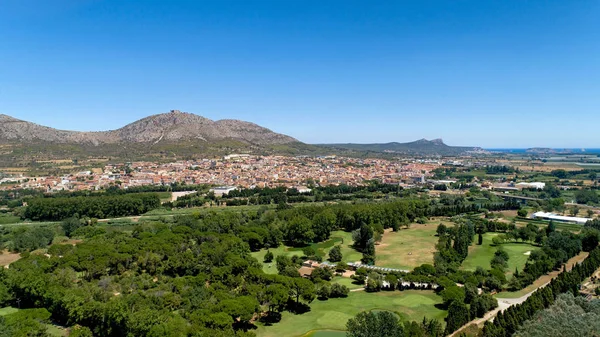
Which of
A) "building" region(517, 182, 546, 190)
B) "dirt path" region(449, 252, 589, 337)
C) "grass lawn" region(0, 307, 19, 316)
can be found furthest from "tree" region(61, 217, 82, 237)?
"building" region(517, 182, 546, 190)

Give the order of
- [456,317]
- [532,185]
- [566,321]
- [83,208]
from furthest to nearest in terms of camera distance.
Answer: [532,185], [83,208], [456,317], [566,321]

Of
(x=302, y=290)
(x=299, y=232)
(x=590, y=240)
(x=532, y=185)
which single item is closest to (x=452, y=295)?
(x=302, y=290)

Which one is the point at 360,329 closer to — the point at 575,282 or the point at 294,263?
the point at 294,263

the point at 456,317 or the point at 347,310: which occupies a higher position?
the point at 456,317

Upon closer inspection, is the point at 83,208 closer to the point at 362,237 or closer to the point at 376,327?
the point at 362,237

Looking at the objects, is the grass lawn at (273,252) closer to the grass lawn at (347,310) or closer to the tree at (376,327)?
the grass lawn at (347,310)

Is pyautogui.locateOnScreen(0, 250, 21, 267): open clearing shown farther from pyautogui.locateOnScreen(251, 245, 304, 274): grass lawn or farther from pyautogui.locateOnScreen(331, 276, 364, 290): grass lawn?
pyautogui.locateOnScreen(331, 276, 364, 290): grass lawn
